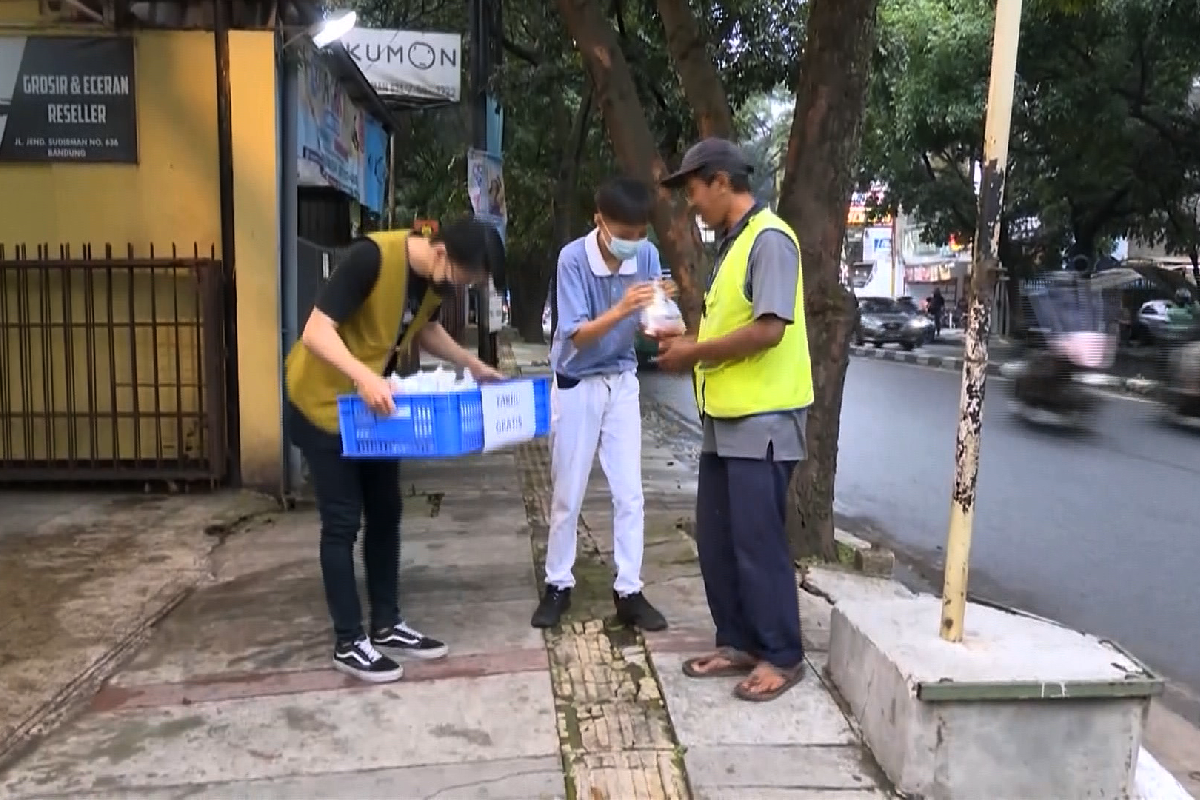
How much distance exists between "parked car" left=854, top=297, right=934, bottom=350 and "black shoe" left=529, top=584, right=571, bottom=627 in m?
27.3

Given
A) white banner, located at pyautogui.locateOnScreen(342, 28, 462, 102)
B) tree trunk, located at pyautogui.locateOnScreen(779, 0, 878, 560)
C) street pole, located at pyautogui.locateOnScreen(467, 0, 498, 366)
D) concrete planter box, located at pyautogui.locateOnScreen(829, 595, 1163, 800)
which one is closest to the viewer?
concrete planter box, located at pyautogui.locateOnScreen(829, 595, 1163, 800)

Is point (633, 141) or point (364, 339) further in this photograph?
point (633, 141)

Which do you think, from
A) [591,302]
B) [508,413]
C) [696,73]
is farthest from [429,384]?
[696,73]

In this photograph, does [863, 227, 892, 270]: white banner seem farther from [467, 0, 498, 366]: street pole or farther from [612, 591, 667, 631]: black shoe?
[612, 591, 667, 631]: black shoe

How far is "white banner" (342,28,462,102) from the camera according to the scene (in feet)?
35.9

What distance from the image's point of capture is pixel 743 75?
34.4 ft

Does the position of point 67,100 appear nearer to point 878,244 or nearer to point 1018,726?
point 1018,726

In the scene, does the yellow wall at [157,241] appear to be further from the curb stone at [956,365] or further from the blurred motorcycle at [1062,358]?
the blurred motorcycle at [1062,358]

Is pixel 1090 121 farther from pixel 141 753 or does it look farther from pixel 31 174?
pixel 141 753

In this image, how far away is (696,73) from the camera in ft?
19.3

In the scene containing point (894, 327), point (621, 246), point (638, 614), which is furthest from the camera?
point (894, 327)

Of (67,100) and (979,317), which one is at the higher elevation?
(67,100)

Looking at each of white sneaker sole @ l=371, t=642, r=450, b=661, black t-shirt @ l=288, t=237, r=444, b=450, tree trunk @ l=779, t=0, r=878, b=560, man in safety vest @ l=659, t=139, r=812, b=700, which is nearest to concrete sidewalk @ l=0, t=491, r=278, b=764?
white sneaker sole @ l=371, t=642, r=450, b=661

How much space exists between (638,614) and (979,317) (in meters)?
1.76
